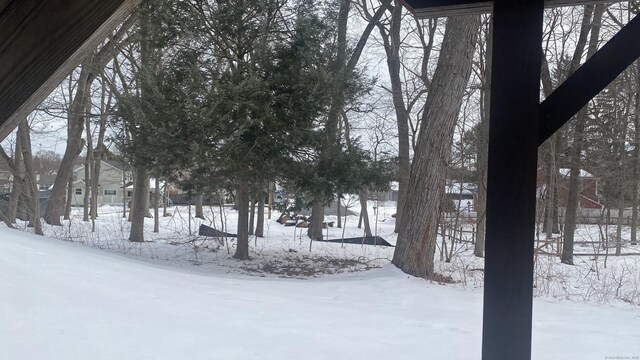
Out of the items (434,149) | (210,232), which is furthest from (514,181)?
(210,232)

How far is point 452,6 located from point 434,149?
8995 millimetres

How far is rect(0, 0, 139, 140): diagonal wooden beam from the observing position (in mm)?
926

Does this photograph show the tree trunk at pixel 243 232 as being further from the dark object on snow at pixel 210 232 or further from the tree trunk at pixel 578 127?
the tree trunk at pixel 578 127

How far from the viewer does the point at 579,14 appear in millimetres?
19516

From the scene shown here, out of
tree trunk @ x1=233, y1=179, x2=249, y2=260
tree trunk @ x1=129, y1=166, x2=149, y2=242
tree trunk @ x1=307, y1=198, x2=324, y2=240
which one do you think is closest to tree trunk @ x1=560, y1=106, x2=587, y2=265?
tree trunk @ x1=307, y1=198, x2=324, y2=240

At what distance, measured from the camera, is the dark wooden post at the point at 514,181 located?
2.07m

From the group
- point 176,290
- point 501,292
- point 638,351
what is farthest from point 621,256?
point 501,292

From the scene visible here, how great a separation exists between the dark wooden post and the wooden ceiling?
1.45 feet

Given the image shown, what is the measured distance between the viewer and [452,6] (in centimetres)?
263

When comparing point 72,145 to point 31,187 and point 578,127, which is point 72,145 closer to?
point 31,187

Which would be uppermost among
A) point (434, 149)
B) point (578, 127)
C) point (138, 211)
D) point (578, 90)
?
point (578, 127)

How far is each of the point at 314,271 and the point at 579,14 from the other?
1343cm

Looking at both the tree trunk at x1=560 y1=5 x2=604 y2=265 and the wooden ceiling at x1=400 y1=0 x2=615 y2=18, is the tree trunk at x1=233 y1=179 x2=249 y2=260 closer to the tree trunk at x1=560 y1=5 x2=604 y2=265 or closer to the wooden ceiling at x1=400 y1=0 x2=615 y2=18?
the tree trunk at x1=560 y1=5 x2=604 y2=265

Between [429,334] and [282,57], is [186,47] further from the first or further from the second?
[429,334]
